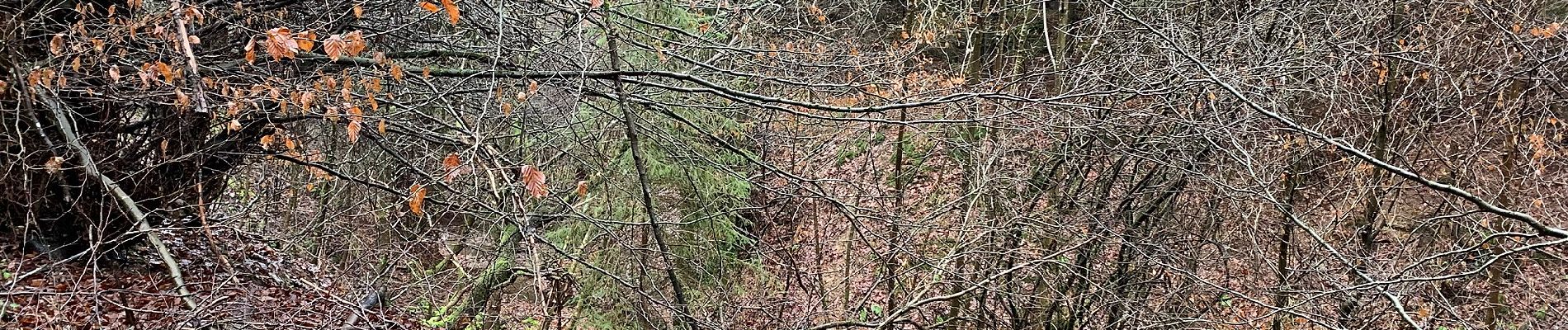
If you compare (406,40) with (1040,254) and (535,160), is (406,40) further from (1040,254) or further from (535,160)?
(1040,254)

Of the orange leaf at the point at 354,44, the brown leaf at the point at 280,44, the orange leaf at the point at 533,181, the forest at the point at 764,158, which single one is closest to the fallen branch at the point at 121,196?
the forest at the point at 764,158

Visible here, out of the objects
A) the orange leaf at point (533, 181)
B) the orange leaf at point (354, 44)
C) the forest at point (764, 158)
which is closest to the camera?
the orange leaf at point (533, 181)

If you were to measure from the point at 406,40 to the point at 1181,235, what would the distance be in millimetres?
4869

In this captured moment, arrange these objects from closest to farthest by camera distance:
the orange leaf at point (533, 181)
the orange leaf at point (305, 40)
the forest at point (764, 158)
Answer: the orange leaf at point (305, 40)
the orange leaf at point (533, 181)
the forest at point (764, 158)

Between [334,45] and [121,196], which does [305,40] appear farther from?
[121,196]

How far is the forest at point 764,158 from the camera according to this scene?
4.00 metres

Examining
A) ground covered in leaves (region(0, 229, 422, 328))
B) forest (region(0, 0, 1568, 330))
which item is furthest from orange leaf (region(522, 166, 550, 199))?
ground covered in leaves (region(0, 229, 422, 328))

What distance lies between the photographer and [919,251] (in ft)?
20.4

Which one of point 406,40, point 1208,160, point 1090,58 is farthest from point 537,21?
point 1208,160

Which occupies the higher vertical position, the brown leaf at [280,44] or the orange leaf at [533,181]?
the brown leaf at [280,44]

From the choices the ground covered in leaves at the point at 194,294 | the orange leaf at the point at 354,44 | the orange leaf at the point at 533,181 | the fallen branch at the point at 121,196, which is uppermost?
the orange leaf at the point at 354,44

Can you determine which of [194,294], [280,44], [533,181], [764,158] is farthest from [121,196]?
[764,158]

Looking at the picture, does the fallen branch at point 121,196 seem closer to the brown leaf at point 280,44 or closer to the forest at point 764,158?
the forest at point 764,158

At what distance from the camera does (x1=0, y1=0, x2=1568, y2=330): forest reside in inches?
157
